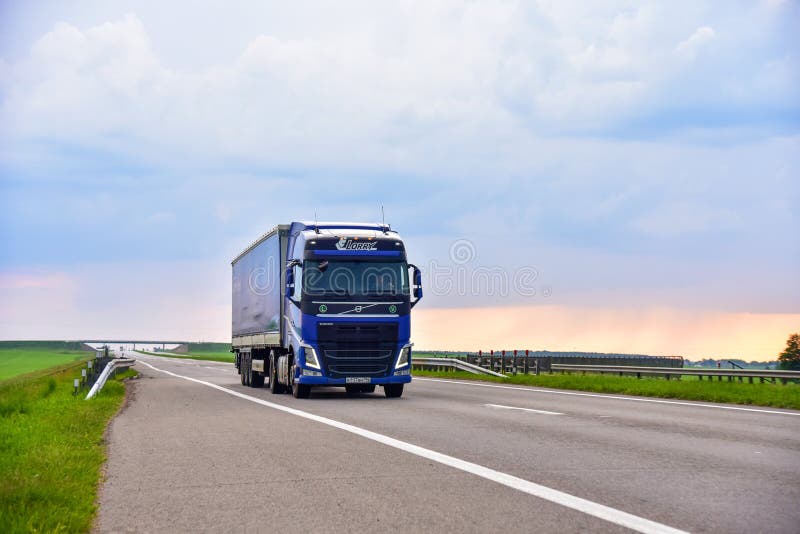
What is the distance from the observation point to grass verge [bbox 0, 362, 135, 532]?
6.28 m

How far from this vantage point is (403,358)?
19266 millimetres

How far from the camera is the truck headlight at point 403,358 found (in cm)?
1917

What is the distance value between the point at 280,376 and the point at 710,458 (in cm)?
1357

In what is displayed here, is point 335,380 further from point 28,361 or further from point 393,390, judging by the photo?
point 28,361

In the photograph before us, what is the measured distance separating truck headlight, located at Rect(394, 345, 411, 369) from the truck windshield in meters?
1.19

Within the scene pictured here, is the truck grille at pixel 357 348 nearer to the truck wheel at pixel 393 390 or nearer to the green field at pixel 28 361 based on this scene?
the truck wheel at pixel 393 390

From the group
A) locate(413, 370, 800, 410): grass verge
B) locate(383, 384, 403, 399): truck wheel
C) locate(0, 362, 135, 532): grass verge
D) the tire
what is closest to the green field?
the tire

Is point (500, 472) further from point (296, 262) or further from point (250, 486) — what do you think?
point (296, 262)

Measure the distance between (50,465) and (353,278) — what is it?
35.2 feet

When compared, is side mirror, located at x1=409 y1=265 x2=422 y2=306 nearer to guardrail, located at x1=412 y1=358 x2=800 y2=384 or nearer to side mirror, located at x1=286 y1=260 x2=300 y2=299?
side mirror, located at x1=286 y1=260 x2=300 y2=299

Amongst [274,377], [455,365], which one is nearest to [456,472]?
[274,377]

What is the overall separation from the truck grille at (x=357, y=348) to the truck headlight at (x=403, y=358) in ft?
0.48

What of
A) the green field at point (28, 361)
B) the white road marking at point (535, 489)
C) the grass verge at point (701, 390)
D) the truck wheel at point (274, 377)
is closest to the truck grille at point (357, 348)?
the truck wheel at point (274, 377)

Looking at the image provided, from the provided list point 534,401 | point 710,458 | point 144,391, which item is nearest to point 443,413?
point 534,401
